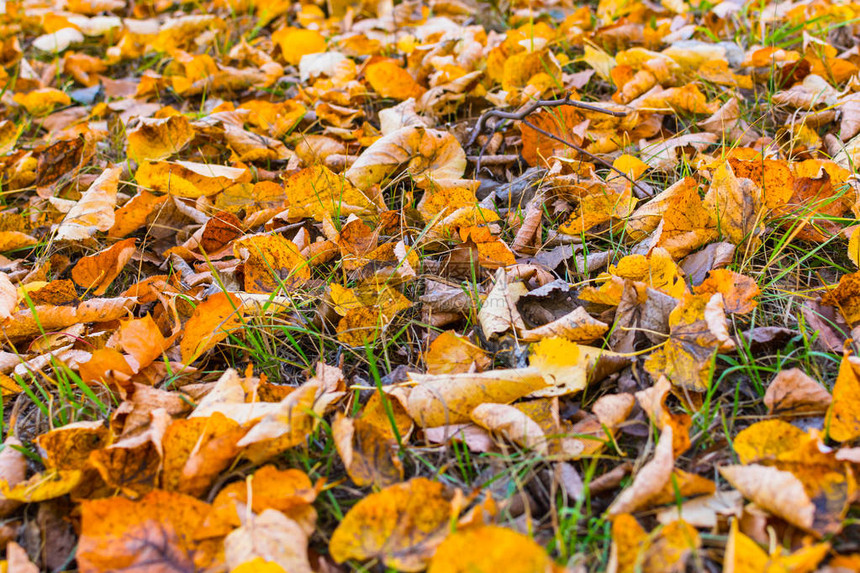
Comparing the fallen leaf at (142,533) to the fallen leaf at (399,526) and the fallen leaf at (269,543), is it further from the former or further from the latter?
the fallen leaf at (399,526)

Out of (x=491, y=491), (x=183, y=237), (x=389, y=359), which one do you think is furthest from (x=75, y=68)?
(x=491, y=491)

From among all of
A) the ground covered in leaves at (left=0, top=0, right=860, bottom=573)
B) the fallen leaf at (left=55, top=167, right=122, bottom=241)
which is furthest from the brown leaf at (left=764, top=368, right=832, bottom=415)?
the fallen leaf at (left=55, top=167, right=122, bottom=241)

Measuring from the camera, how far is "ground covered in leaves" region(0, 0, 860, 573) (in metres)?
1.02

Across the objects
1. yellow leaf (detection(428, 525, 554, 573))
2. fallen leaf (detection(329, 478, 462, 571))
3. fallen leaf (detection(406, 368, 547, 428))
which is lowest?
fallen leaf (detection(329, 478, 462, 571))

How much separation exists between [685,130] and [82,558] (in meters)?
1.95

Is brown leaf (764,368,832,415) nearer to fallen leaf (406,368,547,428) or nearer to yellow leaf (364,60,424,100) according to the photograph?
fallen leaf (406,368,547,428)

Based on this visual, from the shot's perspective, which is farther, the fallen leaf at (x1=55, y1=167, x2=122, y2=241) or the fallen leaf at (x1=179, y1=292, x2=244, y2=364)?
the fallen leaf at (x1=55, y1=167, x2=122, y2=241)

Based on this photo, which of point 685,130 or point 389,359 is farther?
point 685,130

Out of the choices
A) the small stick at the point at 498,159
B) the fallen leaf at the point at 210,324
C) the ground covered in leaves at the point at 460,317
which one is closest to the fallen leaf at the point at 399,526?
the ground covered in leaves at the point at 460,317

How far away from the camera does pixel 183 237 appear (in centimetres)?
192

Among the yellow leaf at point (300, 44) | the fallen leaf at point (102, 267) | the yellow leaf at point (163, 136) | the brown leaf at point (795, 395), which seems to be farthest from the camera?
the yellow leaf at point (300, 44)

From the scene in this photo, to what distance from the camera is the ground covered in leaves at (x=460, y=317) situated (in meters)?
1.02

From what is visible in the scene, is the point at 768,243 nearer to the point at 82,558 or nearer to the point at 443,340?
the point at 443,340

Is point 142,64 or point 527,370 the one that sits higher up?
point 142,64
